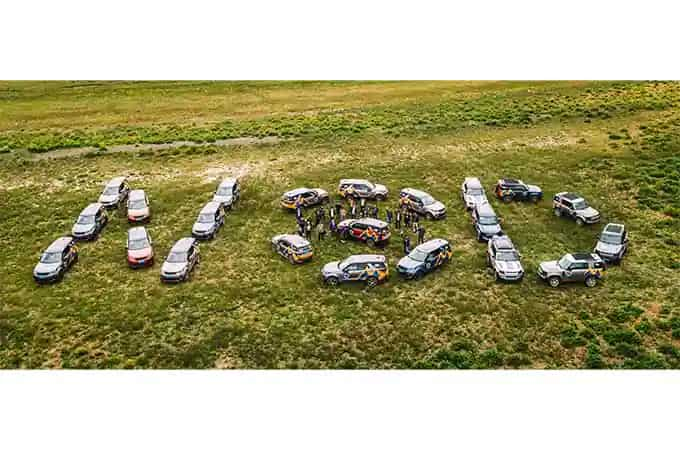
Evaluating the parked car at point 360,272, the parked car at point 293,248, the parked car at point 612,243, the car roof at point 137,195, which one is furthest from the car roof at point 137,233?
the parked car at point 612,243

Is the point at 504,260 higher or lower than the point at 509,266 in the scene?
higher

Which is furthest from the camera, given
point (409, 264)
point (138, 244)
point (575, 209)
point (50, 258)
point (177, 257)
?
point (575, 209)

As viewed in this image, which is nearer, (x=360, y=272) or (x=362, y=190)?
(x=360, y=272)

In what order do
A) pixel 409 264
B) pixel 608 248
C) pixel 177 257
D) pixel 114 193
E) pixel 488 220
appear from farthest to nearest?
pixel 114 193 < pixel 488 220 < pixel 608 248 < pixel 177 257 < pixel 409 264

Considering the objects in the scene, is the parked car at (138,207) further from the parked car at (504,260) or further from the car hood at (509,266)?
the car hood at (509,266)

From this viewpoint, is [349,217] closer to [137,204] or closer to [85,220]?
[137,204]

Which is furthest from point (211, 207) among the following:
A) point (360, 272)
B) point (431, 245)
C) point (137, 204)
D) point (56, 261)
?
point (431, 245)

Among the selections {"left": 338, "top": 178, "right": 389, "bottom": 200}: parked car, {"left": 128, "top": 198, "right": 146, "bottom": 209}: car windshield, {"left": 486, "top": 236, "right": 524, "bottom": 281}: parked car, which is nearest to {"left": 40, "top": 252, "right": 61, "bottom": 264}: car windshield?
{"left": 128, "top": 198, "right": 146, "bottom": 209}: car windshield
